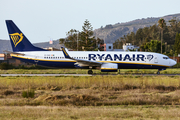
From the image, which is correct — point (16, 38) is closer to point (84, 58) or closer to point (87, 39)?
point (84, 58)

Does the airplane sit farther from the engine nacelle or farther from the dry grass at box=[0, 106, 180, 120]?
the dry grass at box=[0, 106, 180, 120]

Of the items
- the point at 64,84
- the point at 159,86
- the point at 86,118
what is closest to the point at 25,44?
the point at 64,84

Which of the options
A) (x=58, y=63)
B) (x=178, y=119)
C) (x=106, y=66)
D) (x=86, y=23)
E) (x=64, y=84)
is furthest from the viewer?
(x=86, y=23)

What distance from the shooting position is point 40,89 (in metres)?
18.1

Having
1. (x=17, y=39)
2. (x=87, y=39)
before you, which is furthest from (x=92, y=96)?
(x=87, y=39)

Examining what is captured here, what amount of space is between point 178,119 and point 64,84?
12154 mm

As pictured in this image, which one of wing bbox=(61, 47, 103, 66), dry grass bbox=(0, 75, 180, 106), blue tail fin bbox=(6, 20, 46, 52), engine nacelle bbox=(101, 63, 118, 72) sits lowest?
dry grass bbox=(0, 75, 180, 106)

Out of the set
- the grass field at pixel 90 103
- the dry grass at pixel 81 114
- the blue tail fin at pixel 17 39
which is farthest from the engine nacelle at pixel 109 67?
the dry grass at pixel 81 114

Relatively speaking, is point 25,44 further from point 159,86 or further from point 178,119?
point 178,119

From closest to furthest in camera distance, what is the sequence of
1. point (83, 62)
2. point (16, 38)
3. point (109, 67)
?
point (109, 67) → point (83, 62) → point (16, 38)

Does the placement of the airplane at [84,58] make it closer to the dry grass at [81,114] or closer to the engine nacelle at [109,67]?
the engine nacelle at [109,67]

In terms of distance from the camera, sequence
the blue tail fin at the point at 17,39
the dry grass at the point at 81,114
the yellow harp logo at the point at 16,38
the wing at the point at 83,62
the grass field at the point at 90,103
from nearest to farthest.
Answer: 1. the dry grass at the point at 81,114
2. the grass field at the point at 90,103
3. the wing at the point at 83,62
4. the blue tail fin at the point at 17,39
5. the yellow harp logo at the point at 16,38

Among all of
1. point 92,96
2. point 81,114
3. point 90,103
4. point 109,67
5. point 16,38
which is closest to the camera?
point 81,114

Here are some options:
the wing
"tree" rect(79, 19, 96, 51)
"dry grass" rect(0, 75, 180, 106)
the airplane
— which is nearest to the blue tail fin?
the airplane
